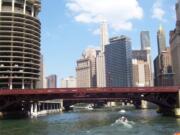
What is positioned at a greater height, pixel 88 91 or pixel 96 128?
pixel 88 91

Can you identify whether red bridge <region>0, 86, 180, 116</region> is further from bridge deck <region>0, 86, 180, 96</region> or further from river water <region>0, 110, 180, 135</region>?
river water <region>0, 110, 180, 135</region>

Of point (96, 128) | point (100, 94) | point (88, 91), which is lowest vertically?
point (96, 128)

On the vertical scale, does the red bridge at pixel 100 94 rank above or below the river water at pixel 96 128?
above

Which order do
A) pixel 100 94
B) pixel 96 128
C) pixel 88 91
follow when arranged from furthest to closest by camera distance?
1. pixel 100 94
2. pixel 88 91
3. pixel 96 128

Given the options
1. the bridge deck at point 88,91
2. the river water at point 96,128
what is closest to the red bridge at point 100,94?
the bridge deck at point 88,91

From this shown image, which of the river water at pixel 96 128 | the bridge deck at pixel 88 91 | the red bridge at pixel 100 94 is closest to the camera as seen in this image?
the river water at pixel 96 128

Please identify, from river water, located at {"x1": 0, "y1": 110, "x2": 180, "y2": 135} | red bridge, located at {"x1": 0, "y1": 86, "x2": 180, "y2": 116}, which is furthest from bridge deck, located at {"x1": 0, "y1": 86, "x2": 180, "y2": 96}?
river water, located at {"x1": 0, "y1": 110, "x2": 180, "y2": 135}

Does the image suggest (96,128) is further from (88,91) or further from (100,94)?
(100,94)

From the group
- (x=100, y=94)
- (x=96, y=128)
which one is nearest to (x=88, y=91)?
(x=100, y=94)

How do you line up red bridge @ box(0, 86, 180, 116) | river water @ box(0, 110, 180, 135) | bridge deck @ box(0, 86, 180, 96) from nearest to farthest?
river water @ box(0, 110, 180, 135)
bridge deck @ box(0, 86, 180, 96)
red bridge @ box(0, 86, 180, 116)

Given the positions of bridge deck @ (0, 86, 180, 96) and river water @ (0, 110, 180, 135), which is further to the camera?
bridge deck @ (0, 86, 180, 96)

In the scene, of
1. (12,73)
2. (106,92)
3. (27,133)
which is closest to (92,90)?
(106,92)

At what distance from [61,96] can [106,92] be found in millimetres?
18113

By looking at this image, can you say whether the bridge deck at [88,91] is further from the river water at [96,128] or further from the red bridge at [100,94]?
the river water at [96,128]
